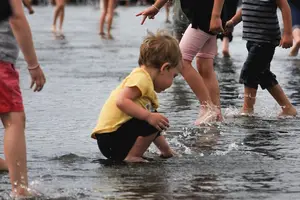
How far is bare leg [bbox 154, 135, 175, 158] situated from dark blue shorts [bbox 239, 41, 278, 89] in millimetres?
2491

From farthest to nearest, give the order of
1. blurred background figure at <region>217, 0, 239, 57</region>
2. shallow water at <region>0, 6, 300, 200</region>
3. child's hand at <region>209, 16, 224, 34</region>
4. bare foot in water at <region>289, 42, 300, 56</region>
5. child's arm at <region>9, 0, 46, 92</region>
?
bare foot in water at <region>289, 42, 300, 56</region> → blurred background figure at <region>217, 0, 239, 57</region> → child's hand at <region>209, 16, 224, 34</region> → shallow water at <region>0, 6, 300, 200</region> → child's arm at <region>9, 0, 46, 92</region>

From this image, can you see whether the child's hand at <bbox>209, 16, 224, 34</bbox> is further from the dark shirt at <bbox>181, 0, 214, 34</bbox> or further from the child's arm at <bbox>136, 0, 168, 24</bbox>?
the child's arm at <bbox>136, 0, 168, 24</bbox>

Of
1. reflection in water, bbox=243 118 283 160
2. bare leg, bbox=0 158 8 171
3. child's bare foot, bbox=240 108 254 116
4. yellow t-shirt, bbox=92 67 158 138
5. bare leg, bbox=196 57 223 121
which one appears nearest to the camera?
bare leg, bbox=0 158 8 171

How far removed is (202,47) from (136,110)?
8.73 feet

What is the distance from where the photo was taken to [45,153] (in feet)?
23.8

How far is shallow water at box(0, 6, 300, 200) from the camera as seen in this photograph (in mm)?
5910

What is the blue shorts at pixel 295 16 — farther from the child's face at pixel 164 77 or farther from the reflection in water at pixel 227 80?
the child's face at pixel 164 77

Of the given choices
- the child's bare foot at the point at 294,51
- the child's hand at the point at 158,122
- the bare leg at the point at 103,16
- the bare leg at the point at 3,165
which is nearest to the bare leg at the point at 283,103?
the child's hand at the point at 158,122

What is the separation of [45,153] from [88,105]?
113 inches

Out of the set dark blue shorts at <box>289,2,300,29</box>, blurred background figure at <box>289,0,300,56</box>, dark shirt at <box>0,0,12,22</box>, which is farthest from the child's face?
dark blue shorts at <box>289,2,300,29</box>

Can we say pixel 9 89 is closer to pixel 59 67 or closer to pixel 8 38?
pixel 8 38

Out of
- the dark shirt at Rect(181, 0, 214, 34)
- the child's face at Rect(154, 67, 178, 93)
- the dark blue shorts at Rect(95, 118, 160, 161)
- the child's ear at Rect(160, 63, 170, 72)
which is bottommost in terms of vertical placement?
the dark blue shorts at Rect(95, 118, 160, 161)

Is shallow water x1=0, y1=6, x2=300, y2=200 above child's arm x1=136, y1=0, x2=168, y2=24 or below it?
below

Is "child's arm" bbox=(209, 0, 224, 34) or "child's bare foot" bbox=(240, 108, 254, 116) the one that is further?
"child's bare foot" bbox=(240, 108, 254, 116)
